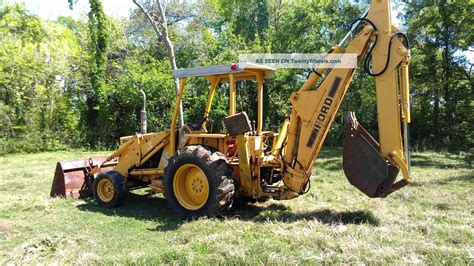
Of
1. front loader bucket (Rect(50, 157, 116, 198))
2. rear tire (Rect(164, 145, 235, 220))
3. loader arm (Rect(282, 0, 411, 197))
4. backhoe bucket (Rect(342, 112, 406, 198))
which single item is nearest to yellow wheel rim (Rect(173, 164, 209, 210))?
rear tire (Rect(164, 145, 235, 220))

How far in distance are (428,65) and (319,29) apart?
5.24 meters

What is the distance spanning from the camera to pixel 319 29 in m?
19.6

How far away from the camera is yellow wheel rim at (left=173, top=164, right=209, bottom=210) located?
19.9 ft

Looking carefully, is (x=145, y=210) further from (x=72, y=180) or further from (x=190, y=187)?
(x=72, y=180)

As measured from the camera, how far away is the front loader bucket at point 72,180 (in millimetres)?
7809

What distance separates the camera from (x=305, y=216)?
227 inches

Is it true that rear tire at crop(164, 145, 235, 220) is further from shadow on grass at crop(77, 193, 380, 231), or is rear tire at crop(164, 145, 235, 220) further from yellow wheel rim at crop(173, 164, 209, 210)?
shadow on grass at crop(77, 193, 380, 231)

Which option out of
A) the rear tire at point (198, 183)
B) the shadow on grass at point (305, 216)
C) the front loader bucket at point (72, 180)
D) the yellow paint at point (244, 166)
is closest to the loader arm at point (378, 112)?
the shadow on grass at point (305, 216)

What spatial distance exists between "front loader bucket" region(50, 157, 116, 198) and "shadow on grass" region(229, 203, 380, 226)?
3.28m

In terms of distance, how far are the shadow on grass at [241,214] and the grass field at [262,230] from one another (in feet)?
0.05

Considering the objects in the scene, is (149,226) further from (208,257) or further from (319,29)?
(319,29)

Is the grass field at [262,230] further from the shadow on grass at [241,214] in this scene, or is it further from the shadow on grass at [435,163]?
the shadow on grass at [435,163]

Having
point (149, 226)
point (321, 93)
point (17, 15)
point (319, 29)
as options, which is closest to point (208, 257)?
point (149, 226)

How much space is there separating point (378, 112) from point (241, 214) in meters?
2.45
